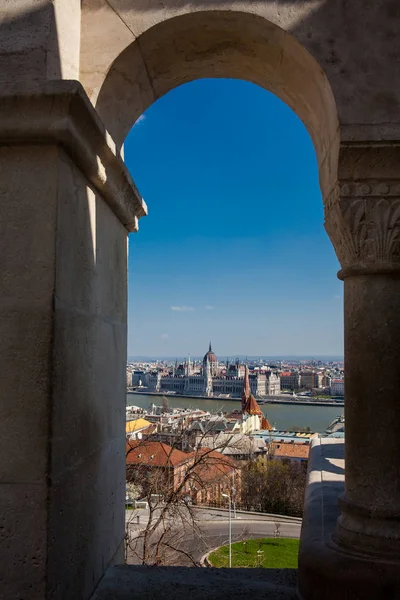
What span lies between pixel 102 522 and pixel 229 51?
204cm

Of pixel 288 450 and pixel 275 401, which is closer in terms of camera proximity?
pixel 288 450

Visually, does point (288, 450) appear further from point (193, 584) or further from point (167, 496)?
point (193, 584)

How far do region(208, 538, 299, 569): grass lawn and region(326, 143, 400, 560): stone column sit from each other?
15.9 meters

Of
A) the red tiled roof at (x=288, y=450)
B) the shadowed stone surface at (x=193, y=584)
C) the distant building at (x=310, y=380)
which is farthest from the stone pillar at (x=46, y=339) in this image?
the distant building at (x=310, y=380)

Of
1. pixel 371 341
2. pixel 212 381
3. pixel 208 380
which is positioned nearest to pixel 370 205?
pixel 371 341

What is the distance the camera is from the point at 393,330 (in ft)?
6.42

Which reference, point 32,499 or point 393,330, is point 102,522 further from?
point 393,330

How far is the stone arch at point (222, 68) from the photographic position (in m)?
2.08

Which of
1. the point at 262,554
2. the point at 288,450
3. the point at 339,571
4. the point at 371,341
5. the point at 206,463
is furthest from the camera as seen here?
the point at 288,450

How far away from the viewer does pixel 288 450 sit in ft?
122

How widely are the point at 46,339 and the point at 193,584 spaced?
1.23 metres

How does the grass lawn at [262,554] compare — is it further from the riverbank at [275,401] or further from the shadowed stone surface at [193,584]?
the riverbank at [275,401]

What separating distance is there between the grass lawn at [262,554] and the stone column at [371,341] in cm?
1586

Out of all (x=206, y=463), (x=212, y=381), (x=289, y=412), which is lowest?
(x=289, y=412)
